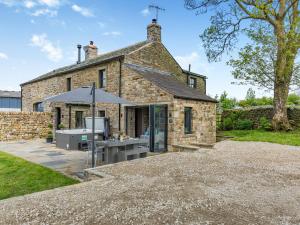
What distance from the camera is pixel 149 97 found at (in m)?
11.2

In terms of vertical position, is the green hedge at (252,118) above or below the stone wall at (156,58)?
below

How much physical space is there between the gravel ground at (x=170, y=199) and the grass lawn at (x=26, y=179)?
46.5 inches

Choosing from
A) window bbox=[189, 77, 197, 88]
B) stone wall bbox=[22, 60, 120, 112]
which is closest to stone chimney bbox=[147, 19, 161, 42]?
stone wall bbox=[22, 60, 120, 112]

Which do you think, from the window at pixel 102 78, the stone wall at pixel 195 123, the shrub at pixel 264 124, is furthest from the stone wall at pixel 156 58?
the shrub at pixel 264 124

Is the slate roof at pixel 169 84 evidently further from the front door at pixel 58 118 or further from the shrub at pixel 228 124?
the front door at pixel 58 118

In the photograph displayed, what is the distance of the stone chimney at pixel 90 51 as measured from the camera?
2056 centimetres

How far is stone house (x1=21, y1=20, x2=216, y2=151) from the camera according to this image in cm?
1065

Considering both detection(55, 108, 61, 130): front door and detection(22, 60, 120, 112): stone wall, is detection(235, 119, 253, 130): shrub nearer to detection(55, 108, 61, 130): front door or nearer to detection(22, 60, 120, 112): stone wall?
detection(22, 60, 120, 112): stone wall

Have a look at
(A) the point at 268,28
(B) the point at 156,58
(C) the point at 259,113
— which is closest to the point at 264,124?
(C) the point at 259,113

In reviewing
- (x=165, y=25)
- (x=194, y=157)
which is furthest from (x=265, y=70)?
(x=194, y=157)

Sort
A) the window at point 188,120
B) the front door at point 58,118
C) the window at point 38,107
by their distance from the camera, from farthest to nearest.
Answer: the window at point 38,107
the front door at point 58,118
the window at point 188,120

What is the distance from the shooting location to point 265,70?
1516 centimetres

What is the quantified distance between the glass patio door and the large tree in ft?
26.7

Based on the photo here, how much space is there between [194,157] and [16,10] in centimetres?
1226
